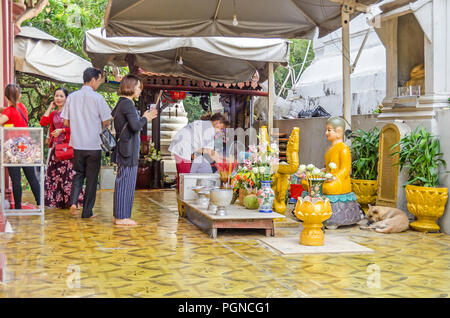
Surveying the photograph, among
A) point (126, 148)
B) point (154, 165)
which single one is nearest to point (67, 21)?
point (154, 165)

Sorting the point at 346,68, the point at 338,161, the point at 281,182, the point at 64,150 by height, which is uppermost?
the point at 346,68

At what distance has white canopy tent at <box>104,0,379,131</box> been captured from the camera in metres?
7.13

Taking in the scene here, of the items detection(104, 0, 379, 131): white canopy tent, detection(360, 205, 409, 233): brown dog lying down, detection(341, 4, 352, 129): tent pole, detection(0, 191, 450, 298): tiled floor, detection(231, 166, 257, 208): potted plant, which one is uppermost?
detection(104, 0, 379, 131): white canopy tent

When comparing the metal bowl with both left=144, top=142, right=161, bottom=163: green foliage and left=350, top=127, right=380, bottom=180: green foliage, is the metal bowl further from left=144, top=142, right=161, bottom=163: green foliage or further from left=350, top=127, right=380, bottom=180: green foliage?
left=144, top=142, right=161, bottom=163: green foliage

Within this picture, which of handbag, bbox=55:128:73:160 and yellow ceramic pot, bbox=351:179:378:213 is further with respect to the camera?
handbag, bbox=55:128:73:160

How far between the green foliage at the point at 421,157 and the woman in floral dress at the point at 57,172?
13.3 feet

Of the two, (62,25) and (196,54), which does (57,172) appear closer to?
(196,54)

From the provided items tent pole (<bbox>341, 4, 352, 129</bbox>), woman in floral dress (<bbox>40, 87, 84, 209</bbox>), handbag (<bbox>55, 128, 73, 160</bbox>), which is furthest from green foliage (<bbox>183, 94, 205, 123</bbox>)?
tent pole (<bbox>341, 4, 352, 129</bbox>)

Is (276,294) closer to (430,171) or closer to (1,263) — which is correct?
(1,263)

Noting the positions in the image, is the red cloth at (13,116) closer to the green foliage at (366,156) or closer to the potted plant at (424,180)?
the green foliage at (366,156)

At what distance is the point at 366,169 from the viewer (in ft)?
21.7

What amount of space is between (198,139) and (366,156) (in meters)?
1.99

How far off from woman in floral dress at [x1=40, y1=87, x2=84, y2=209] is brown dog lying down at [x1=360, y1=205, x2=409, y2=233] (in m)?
3.67

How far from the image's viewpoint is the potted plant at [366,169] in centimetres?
649
